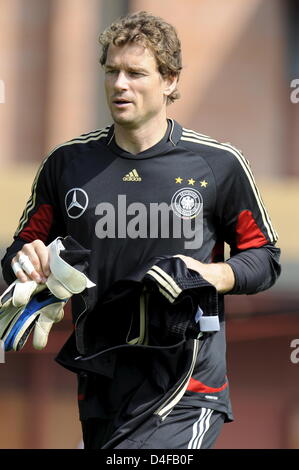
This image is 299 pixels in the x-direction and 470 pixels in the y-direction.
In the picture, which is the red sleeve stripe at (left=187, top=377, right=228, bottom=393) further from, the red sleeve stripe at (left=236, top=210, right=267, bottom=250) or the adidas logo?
the adidas logo

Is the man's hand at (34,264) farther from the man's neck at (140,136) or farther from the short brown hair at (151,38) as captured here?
the short brown hair at (151,38)

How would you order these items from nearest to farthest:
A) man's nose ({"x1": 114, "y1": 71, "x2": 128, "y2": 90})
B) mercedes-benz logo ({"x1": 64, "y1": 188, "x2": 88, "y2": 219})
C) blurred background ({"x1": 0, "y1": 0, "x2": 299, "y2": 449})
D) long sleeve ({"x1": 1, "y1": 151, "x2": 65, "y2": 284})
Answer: man's nose ({"x1": 114, "y1": 71, "x2": 128, "y2": 90}) < mercedes-benz logo ({"x1": 64, "y1": 188, "x2": 88, "y2": 219}) < long sleeve ({"x1": 1, "y1": 151, "x2": 65, "y2": 284}) < blurred background ({"x1": 0, "y1": 0, "x2": 299, "y2": 449})

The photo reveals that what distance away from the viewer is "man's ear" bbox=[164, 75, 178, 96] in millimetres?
3512

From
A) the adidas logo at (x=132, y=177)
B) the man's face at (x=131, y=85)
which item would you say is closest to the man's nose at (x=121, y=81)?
the man's face at (x=131, y=85)

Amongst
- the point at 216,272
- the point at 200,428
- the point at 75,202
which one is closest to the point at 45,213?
the point at 75,202

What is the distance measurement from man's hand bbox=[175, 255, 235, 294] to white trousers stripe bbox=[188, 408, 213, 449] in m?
0.39

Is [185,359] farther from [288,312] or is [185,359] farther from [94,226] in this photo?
→ [288,312]

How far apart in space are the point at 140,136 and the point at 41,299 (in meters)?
0.63

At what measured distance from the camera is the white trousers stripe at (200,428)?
328 centimetres

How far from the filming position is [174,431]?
10.7 ft

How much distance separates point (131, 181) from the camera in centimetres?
343

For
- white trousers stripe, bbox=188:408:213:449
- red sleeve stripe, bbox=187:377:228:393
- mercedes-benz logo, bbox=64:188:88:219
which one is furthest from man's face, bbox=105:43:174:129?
white trousers stripe, bbox=188:408:213:449

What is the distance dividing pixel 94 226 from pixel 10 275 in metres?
0.33

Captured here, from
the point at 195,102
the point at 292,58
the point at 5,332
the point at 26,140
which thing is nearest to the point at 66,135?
the point at 26,140
